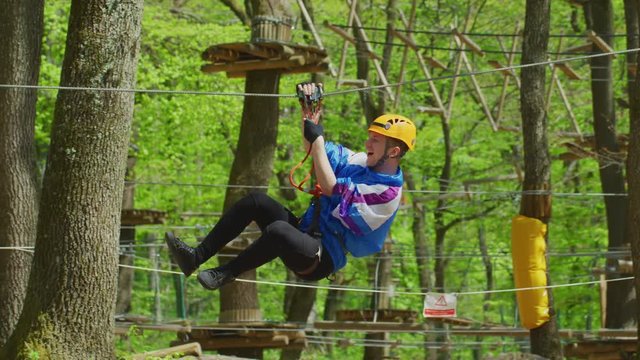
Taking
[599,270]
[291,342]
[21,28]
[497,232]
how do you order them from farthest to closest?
[497,232]
[599,270]
[291,342]
[21,28]

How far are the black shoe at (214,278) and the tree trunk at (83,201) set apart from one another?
104cm

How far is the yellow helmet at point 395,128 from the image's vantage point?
6012 millimetres

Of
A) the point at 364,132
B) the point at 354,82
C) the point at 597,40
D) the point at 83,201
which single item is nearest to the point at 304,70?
the point at 354,82

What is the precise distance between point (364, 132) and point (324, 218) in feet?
51.1

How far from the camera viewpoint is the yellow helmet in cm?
601

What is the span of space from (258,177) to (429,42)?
11.4 metres

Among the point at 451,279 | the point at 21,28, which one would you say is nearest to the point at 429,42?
the point at 451,279

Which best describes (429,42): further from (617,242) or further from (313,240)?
(313,240)

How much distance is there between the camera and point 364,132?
21.6 metres

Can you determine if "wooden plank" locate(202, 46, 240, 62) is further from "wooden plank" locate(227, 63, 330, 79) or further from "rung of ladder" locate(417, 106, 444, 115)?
"rung of ladder" locate(417, 106, 444, 115)

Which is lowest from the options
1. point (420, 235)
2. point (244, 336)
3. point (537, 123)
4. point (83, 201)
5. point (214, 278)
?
point (244, 336)

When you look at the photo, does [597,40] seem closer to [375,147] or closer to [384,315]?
[384,315]

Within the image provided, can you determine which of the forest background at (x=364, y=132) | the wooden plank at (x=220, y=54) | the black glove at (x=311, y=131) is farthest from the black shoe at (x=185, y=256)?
the forest background at (x=364, y=132)

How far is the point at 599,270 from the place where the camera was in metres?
15.7
